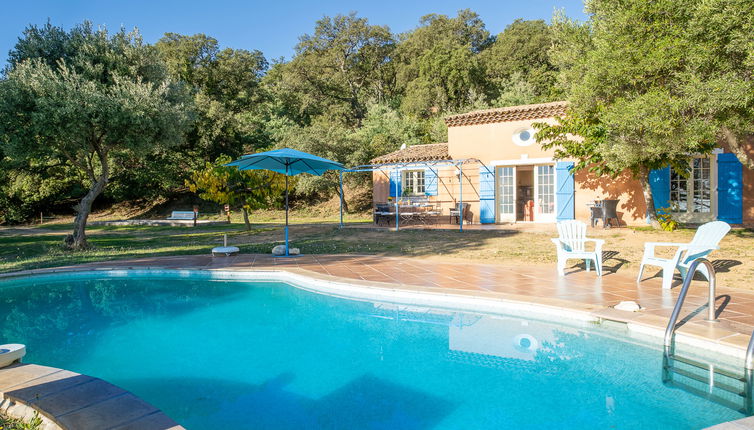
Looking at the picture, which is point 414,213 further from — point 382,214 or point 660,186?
point 660,186

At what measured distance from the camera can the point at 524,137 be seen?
46.4 ft

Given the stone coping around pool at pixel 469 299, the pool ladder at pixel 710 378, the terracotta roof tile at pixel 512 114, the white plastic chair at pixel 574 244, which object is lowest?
the pool ladder at pixel 710 378

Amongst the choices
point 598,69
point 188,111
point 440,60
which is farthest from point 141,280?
point 440,60

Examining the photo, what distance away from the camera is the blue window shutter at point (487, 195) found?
47.8 feet

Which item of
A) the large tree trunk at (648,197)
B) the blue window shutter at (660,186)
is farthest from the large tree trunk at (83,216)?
the blue window shutter at (660,186)

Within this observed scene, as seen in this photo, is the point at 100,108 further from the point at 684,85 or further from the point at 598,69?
the point at 684,85

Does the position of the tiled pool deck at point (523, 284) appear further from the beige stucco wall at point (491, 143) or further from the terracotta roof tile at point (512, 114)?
the terracotta roof tile at point (512, 114)

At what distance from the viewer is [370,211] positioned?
20766 mm

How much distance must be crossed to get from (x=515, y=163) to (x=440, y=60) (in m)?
13.6

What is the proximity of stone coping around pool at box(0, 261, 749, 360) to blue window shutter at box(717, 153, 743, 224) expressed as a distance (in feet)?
34.9

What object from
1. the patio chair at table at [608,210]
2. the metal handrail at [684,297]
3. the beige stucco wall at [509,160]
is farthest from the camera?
the beige stucco wall at [509,160]

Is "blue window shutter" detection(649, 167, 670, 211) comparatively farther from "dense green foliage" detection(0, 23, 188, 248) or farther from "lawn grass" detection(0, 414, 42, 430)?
"lawn grass" detection(0, 414, 42, 430)

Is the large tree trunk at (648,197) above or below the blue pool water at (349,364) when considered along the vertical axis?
above

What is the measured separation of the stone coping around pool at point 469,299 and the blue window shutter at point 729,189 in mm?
10625
